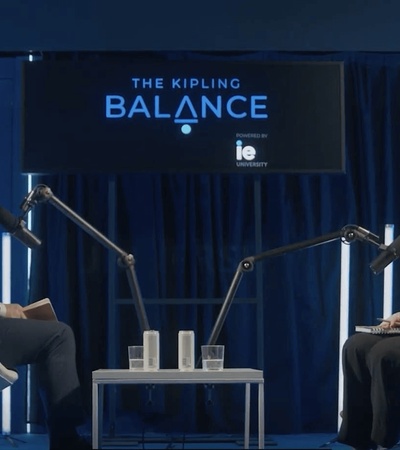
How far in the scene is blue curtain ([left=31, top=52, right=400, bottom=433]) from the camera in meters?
5.02

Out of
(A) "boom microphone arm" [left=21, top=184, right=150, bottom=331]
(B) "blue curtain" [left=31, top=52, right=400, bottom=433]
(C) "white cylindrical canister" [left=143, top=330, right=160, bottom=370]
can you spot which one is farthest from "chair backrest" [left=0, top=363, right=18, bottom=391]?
(B) "blue curtain" [left=31, top=52, right=400, bottom=433]

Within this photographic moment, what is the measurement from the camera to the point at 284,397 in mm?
5047

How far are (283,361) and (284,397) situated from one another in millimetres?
195

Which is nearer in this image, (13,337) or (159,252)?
(13,337)

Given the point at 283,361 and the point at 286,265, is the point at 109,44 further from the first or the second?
the point at 283,361

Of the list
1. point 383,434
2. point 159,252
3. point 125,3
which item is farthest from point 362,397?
point 125,3

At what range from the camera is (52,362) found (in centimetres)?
344

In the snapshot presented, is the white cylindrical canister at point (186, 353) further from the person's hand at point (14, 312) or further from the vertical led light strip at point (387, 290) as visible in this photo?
Result: the vertical led light strip at point (387, 290)

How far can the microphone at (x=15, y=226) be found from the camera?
12.1 feet

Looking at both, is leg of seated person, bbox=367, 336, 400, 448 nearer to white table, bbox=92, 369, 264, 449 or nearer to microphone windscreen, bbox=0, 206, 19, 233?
white table, bbox=92, 369, 264, 449

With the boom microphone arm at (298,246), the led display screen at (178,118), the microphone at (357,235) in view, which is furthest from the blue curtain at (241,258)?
the microphone at (357,235)

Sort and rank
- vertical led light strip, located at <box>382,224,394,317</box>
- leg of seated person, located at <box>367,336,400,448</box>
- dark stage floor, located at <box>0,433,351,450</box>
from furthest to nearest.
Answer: vertical led light strip, located at <box>382,224,394,317</box> < dark stage floor, located at <box>0,433,351,450</box> < leg of seated person, located at <box>367,336,400,448</box>

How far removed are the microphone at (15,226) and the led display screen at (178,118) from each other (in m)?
0.84

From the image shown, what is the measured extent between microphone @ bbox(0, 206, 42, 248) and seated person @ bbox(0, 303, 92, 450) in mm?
368
